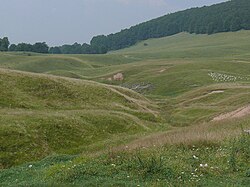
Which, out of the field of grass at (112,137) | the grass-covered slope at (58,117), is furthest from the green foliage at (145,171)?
the grass-covered slope at (58,117)

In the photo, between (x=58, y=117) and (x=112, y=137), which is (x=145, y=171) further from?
(x=58, y=117)

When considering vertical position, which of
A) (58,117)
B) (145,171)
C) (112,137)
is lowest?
(112,137)

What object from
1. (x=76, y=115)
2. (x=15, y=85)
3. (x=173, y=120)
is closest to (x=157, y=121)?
(x=173, y=120)

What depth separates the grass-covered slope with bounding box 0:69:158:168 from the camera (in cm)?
2716

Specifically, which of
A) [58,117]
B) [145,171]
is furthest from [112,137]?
[145,171]

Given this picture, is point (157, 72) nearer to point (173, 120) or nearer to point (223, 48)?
point (173, 120)

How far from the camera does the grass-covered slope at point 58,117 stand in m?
27.2

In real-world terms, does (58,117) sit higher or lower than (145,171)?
lower

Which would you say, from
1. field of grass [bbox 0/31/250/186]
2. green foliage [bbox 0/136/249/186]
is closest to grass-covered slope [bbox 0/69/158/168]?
field of grass [bbox 0/31/250/186]

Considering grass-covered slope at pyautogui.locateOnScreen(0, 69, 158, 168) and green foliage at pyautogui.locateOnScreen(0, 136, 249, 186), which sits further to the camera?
grass-covered slope at pyautogui.locateOnScreen(0, 69, 158, 168)

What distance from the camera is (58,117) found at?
33156 mm

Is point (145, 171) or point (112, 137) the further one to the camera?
point (112, 137)

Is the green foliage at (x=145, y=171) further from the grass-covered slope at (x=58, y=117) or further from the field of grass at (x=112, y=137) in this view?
the grass-covered slope at (x=58, y=117)

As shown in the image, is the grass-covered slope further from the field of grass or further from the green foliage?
the green foliage
